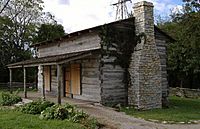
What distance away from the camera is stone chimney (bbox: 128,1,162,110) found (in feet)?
59.8

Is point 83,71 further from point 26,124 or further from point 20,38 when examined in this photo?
point 20,38

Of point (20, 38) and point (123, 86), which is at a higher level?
point (20, 38)

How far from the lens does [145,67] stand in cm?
1842

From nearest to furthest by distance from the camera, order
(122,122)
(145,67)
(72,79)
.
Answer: (122,122), (145,67), (72,79)

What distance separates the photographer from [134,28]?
1931 cm

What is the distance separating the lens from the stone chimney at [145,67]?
717 inches

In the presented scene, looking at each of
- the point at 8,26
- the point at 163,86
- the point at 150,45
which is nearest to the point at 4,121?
the point at 150,45

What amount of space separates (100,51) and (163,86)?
5.46 metres

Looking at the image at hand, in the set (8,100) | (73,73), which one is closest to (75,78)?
(73,73)

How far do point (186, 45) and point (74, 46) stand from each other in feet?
42.3

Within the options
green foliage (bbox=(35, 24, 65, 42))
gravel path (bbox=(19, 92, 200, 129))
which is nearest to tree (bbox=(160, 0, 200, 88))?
gravel path (bbox=(19, 92, 200, 129))

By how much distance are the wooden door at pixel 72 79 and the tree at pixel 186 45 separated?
432 inches

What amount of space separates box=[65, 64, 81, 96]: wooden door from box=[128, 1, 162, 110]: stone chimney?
383 cm

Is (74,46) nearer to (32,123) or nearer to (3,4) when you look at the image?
(32,123)
